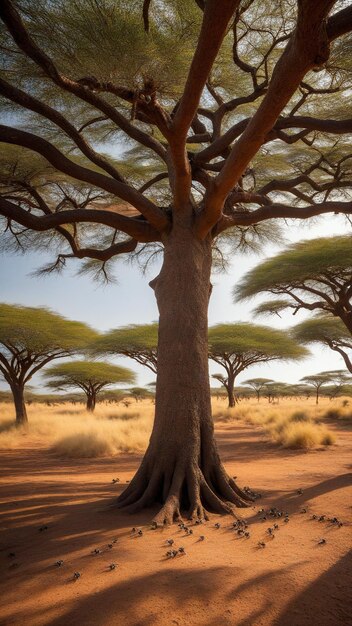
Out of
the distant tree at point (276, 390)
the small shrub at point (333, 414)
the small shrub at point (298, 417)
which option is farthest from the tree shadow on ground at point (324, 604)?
the distant tree at point (276, 390)

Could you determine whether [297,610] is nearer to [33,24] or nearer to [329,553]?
[329,553]

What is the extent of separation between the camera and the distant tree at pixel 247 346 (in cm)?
2459

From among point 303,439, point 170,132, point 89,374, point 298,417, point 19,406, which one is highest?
point 170,132

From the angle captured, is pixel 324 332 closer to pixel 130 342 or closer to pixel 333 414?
pixel 333 414

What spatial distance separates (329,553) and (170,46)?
20.2 feet

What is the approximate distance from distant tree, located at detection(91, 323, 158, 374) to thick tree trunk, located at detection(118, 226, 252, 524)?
705 inches

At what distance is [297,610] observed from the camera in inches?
96.3

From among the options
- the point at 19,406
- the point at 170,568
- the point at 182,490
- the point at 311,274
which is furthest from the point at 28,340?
the point at 170,568

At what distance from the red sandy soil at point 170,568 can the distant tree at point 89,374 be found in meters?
22.1

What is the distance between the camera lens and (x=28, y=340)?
714 inches

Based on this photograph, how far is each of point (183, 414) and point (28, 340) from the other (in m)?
15.0

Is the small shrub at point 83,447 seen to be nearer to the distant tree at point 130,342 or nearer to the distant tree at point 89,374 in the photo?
the distant tree at point 130,342

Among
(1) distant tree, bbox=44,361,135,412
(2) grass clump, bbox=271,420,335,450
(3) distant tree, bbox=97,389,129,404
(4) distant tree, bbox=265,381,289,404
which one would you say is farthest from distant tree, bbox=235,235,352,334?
(3) distant tree, bbox=97,389,129,404

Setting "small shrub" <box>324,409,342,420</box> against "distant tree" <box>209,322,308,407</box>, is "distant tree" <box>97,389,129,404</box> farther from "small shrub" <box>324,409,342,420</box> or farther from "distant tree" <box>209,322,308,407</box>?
"small shrub" <box>324,409,342,420</box>
